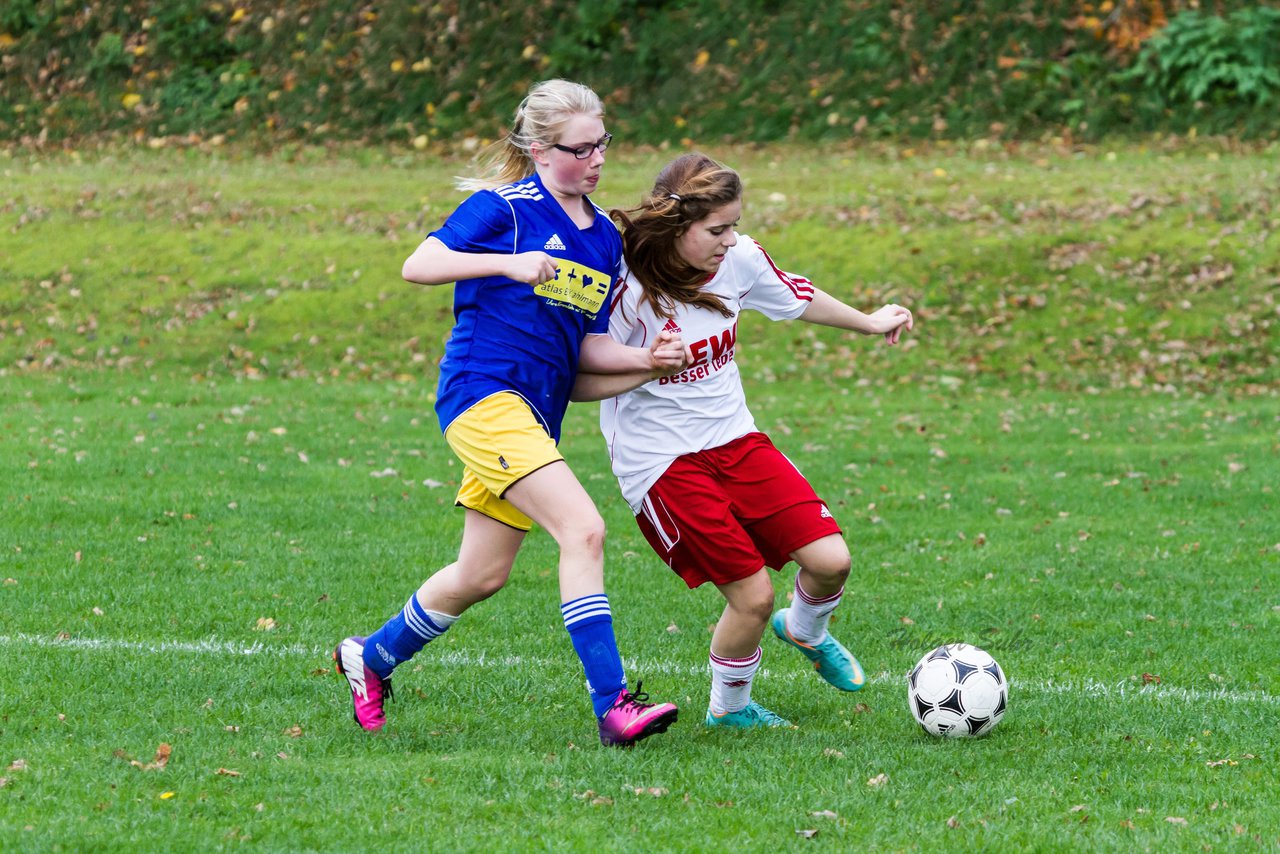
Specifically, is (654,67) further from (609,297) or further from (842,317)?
(609,297)

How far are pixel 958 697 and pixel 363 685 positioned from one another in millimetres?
2159

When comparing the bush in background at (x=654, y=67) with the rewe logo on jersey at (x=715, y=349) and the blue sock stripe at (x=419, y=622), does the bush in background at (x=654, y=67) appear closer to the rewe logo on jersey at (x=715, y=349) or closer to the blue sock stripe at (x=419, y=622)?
the rewe logo on jersey at (x=715, y=349)

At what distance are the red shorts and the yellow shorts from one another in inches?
20.5

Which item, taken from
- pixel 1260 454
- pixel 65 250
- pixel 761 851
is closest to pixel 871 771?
pixel 761 851

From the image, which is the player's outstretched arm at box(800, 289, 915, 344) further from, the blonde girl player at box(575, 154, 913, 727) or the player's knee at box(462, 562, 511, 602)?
the player's knee at box(462, 562, 511, 602)

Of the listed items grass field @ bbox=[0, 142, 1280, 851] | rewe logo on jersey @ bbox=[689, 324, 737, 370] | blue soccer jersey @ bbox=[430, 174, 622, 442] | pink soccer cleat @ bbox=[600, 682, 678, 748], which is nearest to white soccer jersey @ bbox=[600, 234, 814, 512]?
rewe logo on jersey @ bbox=[689, 324, 737, 370]

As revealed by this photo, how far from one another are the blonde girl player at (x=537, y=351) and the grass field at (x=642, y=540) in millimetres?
520

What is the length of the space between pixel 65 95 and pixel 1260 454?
22.4 m

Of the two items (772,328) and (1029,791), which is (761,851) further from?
(772,328)

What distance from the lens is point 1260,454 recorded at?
11711 mm

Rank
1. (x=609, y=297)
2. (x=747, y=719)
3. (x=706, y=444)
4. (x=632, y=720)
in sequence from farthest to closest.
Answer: (x=747, y=719) → (x=706, y=444) → (x=609, y=297) → (x=632, y=720)

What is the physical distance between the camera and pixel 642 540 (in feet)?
29.7

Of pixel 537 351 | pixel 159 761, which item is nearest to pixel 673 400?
pixel 537 351

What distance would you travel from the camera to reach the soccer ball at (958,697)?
5.13 metres
